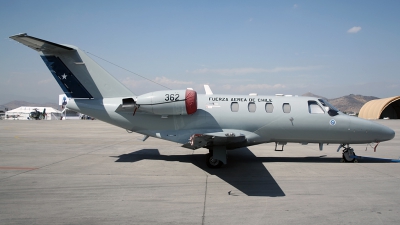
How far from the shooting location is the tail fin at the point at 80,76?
11.3 meters

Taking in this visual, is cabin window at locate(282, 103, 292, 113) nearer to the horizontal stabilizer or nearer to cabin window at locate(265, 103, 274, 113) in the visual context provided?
cabin window at locate(265, 103, 274, 113)

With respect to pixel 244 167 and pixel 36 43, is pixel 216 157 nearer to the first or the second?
pixel 244 167

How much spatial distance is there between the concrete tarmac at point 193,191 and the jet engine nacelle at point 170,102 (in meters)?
2.15

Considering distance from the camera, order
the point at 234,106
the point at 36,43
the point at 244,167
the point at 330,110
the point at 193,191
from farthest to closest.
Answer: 1. the point at 330,110
2. the point at 234,106
3. the point at 244,167
4. the point at 36,43
5. the point at 193,191

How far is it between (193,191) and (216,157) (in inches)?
104

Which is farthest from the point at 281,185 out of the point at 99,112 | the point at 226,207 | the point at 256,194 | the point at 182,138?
the point at 99,112

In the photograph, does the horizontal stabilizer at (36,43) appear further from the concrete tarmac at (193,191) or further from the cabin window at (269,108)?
the cabin window at (269,108)

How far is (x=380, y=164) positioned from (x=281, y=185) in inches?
244

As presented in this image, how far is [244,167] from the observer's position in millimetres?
10641

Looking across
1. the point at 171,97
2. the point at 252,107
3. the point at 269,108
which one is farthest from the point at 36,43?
the point at 269,108

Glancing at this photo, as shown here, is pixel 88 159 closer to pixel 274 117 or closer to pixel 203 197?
pixel 203 197

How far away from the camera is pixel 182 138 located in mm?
10992

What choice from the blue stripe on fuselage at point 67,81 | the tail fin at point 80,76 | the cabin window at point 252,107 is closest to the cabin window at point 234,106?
the cabin window at point 252,107

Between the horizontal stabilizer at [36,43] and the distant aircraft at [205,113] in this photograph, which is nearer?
the horizontal stabilizer at [36,43]
